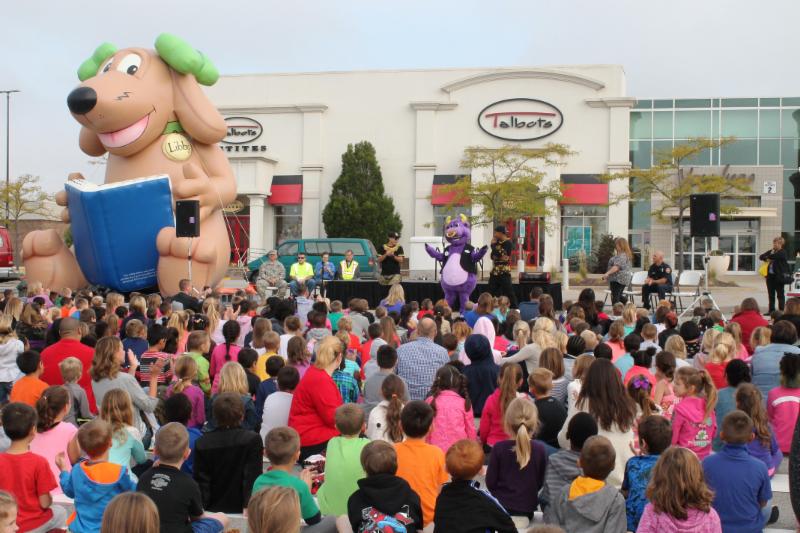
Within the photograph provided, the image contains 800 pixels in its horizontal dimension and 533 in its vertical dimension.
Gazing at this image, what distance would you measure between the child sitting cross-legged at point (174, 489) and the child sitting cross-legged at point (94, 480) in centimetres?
31

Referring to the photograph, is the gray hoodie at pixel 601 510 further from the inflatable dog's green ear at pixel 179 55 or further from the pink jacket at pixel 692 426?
the inflatable dog's green ear at pixel 179 55

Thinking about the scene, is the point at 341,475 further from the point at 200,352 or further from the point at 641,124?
the point at 641,124

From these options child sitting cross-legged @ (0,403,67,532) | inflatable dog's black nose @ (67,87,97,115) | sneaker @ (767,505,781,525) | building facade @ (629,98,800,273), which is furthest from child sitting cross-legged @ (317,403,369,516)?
building facade @ (629,98,800,273)

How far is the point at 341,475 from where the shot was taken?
531 cm

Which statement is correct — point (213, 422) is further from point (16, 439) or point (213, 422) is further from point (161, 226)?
point (161, 226)

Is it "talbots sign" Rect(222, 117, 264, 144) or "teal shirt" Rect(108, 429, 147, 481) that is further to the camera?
"talbots sign" Rect(222, 117, 264, 144)

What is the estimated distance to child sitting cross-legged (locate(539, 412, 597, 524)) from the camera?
17.2 feet

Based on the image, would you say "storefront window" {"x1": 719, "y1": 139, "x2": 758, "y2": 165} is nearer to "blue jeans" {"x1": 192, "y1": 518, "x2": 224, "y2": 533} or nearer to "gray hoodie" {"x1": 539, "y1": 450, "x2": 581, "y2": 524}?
"gray hoodie" {"x1": 539, "y1": 450, "x2": 581, "y2": 524}

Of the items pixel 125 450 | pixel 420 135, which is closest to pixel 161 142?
pixel 125 450

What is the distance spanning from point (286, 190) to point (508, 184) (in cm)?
1125

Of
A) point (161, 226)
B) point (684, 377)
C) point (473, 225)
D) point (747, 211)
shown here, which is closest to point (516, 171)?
point (473, 225)

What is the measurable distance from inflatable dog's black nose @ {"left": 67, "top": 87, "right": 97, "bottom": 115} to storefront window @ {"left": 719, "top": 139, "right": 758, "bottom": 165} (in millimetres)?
29928

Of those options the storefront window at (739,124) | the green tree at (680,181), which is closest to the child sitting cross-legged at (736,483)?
the green tree at (680,181)

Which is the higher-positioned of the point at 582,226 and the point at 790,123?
the point at 790,123
